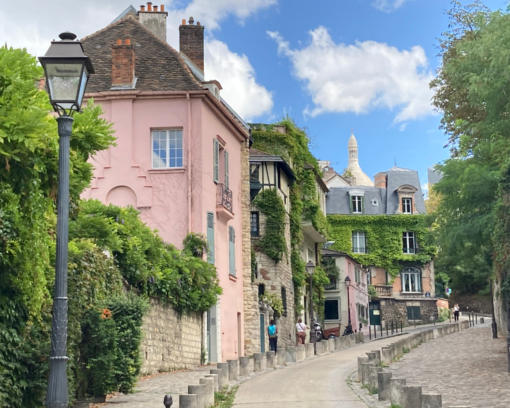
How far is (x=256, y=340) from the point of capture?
32.8 metres

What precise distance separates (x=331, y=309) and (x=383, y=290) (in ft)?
34.3

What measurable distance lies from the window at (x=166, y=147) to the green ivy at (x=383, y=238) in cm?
3720

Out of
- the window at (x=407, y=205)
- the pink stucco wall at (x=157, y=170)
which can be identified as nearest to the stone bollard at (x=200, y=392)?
the pink stucco wall at (x=157, y=170)

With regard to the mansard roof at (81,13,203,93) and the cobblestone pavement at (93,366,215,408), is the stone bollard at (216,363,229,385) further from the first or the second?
the mansard roof at (81,13,203,93)

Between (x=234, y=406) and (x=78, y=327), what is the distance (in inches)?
129

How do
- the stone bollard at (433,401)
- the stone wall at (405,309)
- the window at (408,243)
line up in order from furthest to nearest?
the window at (408,243), the stone wall at (405,309), the stone bollard at (433,401)

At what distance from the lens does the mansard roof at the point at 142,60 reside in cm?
2777

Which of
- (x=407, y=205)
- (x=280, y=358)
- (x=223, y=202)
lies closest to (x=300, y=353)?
(x=280, y=358)

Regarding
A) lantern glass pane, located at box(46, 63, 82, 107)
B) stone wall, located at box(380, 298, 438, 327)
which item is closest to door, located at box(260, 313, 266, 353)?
lantern glass pane, located at box(46, 63, 82, 107)

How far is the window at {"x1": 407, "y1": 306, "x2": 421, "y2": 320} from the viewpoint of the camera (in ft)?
206

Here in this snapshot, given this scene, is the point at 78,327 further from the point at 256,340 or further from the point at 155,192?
the point at 256,340

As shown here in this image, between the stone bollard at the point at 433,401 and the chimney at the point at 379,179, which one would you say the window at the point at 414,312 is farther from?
the stone bollard at the point at 433,401

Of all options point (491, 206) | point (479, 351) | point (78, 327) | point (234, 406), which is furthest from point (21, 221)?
point (491, 206)

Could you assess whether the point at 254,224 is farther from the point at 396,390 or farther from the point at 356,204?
the point at 356,204
